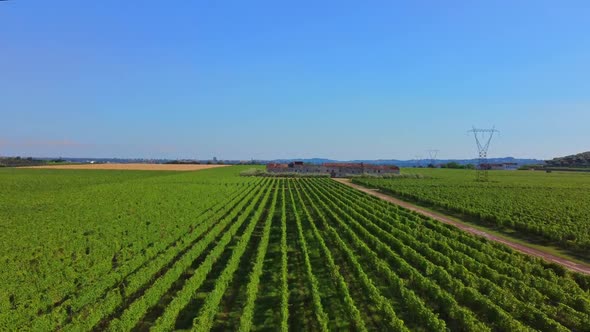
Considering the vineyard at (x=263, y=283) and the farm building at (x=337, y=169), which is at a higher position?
the farm building at (x=337, y=169)

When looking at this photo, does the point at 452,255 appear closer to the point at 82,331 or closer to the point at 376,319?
the point at 376,319

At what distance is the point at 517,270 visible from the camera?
57.3ft

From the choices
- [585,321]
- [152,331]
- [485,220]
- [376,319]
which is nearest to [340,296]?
[376,319]

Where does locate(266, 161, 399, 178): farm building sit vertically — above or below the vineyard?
above

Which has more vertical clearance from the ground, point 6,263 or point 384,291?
point 6,263

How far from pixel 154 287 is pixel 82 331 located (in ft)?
10.8

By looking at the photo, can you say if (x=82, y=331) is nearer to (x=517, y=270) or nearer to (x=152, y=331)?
(x=152, y=331)

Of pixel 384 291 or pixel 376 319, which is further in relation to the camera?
pixel 384 291

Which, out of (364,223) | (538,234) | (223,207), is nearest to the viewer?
(538,234)

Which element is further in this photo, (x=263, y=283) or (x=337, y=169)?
(x=337, y=169)

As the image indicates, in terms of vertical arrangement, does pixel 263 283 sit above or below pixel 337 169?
below

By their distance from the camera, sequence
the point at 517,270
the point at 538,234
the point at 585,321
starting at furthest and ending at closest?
1. the point at 538,234
2. the point at 517,270
3. the point at 585,321

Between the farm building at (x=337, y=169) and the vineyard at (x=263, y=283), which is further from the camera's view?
the farm building at (x=337, y=169)

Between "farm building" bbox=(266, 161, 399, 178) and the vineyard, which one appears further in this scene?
"farm building" bbox=(266, 161, 399, 178)
